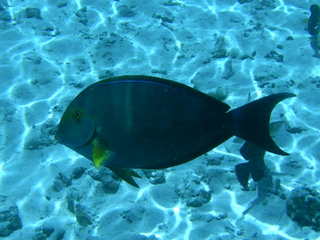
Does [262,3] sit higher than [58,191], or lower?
higher

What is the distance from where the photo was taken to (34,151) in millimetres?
5641

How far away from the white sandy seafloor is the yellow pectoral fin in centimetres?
283

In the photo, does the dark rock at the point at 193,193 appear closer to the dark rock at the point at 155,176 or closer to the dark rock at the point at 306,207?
the dark rock at the point at 155,176

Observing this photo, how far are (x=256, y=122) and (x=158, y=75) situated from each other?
18.6ft

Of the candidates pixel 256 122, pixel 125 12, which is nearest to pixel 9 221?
pixel 256 122

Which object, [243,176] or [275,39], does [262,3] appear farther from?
[243,176]

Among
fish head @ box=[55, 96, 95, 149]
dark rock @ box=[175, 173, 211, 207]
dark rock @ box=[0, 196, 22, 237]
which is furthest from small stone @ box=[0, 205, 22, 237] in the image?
fish head @ box=[55, 96, 95, 149]

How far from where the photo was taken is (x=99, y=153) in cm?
157

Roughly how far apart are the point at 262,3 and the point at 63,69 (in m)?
5.52

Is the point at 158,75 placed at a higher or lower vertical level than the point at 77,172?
higher

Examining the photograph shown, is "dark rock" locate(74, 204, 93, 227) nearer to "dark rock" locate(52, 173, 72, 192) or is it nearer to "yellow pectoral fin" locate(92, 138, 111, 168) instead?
"dark rock" locate(52, 173, 72, 192)

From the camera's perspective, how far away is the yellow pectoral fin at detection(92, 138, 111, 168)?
155 centimetres

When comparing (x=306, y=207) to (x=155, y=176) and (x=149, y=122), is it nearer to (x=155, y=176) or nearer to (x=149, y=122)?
(x=155, y=176)

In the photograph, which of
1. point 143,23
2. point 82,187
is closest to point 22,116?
point 82,187
